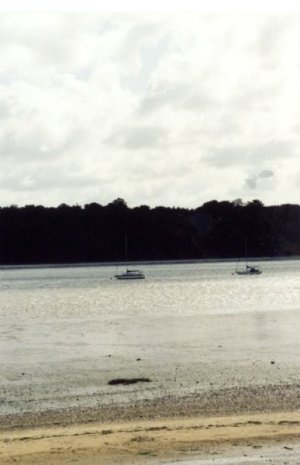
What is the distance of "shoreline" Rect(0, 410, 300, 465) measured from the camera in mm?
14906

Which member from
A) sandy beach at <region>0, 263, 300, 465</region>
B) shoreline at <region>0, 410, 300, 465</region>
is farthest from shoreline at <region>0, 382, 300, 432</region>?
shoreline at <region>0, 410, 300, 465</region>

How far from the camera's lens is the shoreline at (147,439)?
1491 cm

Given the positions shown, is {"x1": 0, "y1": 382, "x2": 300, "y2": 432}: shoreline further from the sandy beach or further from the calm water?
the calm water

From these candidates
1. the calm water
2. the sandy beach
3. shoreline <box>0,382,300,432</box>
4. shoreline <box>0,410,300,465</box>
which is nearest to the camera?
shoreline <box>0,410,300,465</box>

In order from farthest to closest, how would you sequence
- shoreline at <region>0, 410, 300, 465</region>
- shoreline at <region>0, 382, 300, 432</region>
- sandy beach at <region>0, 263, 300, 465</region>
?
shoreline at <region>0, 382, 300, 432</region> < sandy beach at <region>0, 263, 300, 465</region> < shoreline at <region>0, 410, 300, 465</region>

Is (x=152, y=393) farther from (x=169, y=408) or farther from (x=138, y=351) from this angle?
(x=138, y=351)

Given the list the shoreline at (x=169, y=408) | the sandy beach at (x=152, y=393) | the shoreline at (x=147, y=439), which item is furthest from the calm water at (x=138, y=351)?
the shoreline at (x=147, y=439)

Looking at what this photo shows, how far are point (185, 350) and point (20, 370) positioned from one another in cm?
890

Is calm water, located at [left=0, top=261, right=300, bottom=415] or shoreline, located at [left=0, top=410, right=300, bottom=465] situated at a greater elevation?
shoreline, located at [left=0, top=410, right=300, bottom=465]

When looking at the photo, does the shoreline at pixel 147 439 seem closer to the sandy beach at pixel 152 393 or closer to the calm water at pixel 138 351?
the sandy beach at pixel 152 393

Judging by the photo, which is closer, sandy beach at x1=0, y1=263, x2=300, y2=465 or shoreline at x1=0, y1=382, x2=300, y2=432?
sandy beach at x1=0, y1=263, x2=300, y2=465

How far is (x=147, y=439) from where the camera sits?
54.5 ft

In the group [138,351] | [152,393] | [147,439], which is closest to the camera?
[147,439]

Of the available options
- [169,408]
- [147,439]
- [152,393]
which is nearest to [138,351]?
[152,393]
